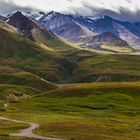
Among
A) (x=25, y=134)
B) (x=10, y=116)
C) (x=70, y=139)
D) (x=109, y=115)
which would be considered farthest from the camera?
(x=109, y=115)

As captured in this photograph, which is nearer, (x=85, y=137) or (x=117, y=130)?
(x=85, y=137)

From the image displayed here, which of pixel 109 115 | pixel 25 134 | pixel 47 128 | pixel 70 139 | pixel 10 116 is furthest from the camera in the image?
pixel 109 115

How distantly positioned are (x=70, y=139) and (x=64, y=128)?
962 inches

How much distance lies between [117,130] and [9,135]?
127 feet

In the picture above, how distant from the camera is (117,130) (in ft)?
470

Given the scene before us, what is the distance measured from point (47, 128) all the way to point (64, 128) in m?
5.36

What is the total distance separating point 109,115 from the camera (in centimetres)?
19650

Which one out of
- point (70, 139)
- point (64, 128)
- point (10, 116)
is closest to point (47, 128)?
point (64, 128)

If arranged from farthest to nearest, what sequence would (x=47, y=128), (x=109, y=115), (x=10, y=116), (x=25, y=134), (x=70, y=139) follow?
(x=109, y=115) < (x=10, y=116) < (x=47, y=128) < (x=25, y=134) < (x=70, y=139)

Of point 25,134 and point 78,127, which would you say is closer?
point 25,134

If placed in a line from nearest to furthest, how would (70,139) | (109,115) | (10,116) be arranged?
(70,139) < (10,116) < (109,115)

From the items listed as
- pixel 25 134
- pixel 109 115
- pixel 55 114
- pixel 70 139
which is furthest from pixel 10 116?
pixel 70 139

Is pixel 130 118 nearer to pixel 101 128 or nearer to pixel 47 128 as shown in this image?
pixel 101 128

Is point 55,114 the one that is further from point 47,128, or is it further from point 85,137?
point 85,137
